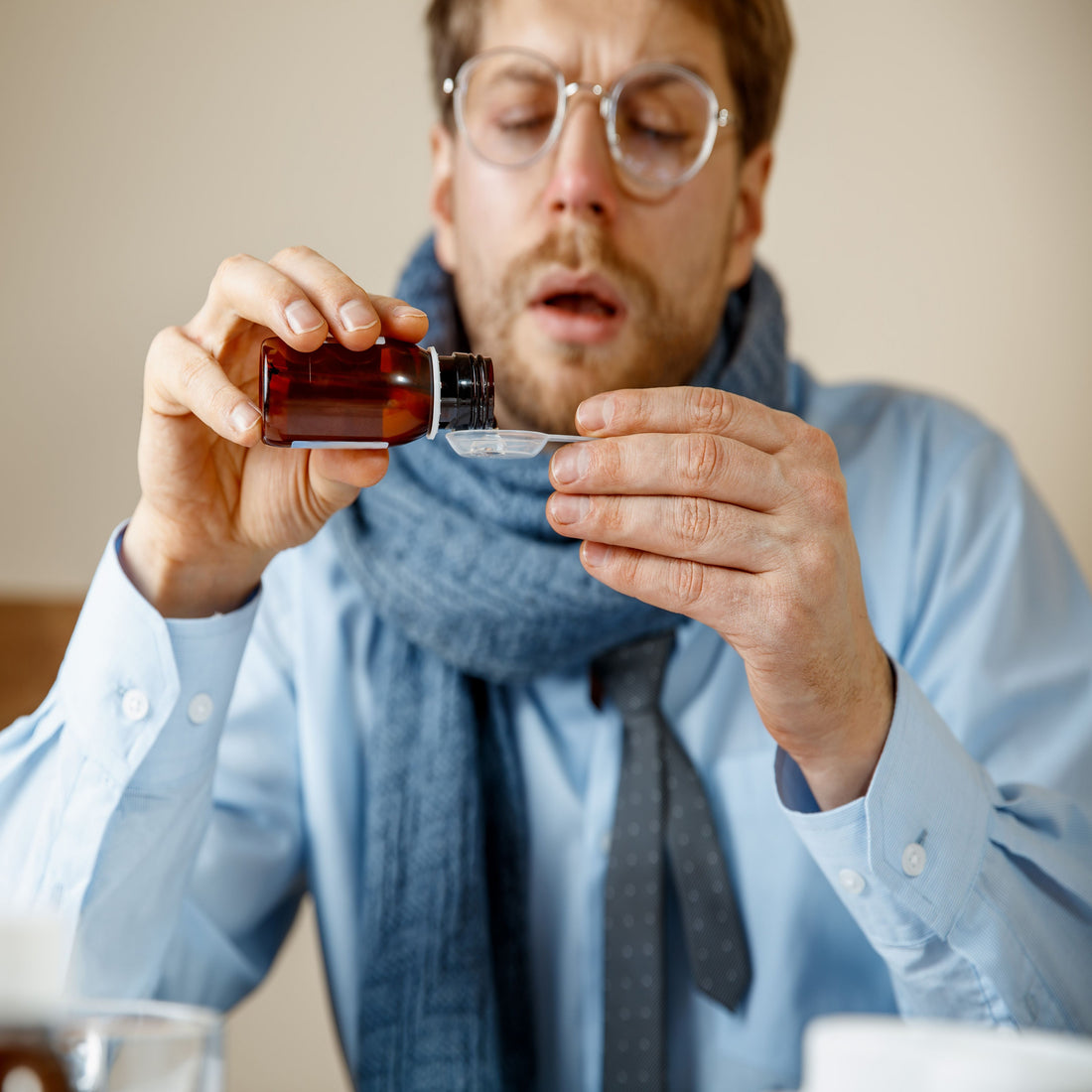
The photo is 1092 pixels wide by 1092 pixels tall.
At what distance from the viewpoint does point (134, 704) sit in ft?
2.65

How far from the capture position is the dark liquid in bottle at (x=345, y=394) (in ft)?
2.06

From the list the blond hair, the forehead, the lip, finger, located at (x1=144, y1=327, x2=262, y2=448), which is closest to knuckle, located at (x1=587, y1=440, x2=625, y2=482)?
finger, located at (x1=144, y1=327, x2=262, y2=448)

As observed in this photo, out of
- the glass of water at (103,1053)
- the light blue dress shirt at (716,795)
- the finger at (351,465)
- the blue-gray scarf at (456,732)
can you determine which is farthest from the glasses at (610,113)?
the glass of water at (103,1053)

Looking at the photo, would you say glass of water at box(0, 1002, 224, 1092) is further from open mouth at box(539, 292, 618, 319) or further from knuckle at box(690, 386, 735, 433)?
open mouth at box(539, 292, 618, 319)

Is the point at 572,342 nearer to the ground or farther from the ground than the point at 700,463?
farther from the ground

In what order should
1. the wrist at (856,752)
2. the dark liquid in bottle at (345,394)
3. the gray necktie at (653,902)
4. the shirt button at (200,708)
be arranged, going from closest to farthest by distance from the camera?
1. the dark liquid in bottle at (345,394)
2. the wrist at (856,752)
3. the shirt button at (200,708)
4. the gray necktie at (653,902)

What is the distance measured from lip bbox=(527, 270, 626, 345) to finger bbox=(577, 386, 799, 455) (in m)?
0.43

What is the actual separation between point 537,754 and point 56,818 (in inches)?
20.3

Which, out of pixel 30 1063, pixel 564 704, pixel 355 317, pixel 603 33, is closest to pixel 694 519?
pixel 355 317

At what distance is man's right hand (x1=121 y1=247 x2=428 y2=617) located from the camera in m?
0.68

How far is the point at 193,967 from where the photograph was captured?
104 centimetres

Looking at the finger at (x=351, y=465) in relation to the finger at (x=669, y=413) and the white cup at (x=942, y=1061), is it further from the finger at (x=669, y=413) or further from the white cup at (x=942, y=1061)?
the white cup at (x=942, y=1061)

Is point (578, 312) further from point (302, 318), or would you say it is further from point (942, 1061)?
point (942, 1061)

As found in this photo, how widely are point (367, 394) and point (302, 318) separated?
2.5 inches
